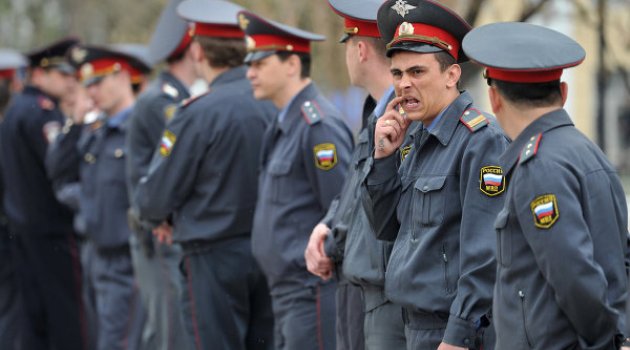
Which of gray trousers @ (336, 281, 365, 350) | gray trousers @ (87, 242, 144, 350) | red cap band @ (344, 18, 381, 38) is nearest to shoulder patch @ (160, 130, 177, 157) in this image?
gray trousers @ (336, 281, 365, 350)

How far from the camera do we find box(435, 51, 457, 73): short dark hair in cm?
484

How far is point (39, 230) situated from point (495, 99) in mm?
6145

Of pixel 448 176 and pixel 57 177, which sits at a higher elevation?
pixel 448 176

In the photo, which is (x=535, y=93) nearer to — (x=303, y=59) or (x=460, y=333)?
(x=460, y=333)

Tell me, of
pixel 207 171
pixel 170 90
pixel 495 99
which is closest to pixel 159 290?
pixel 170 90

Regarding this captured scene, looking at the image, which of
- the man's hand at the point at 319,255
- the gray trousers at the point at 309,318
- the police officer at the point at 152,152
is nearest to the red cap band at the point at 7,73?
the police officer at the point at 152,152

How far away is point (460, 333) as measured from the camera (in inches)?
174

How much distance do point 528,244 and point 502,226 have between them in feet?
0.36

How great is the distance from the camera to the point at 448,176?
15.4 ft

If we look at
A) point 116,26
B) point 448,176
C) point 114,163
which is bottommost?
point 116,26

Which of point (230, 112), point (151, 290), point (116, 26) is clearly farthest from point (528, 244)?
point (116, 26)

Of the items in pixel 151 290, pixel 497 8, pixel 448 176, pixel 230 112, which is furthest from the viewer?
pixel 497 8

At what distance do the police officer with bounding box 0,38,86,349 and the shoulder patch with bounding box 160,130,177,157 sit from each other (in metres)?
2.94

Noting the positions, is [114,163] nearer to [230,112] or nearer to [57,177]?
[57,177]
